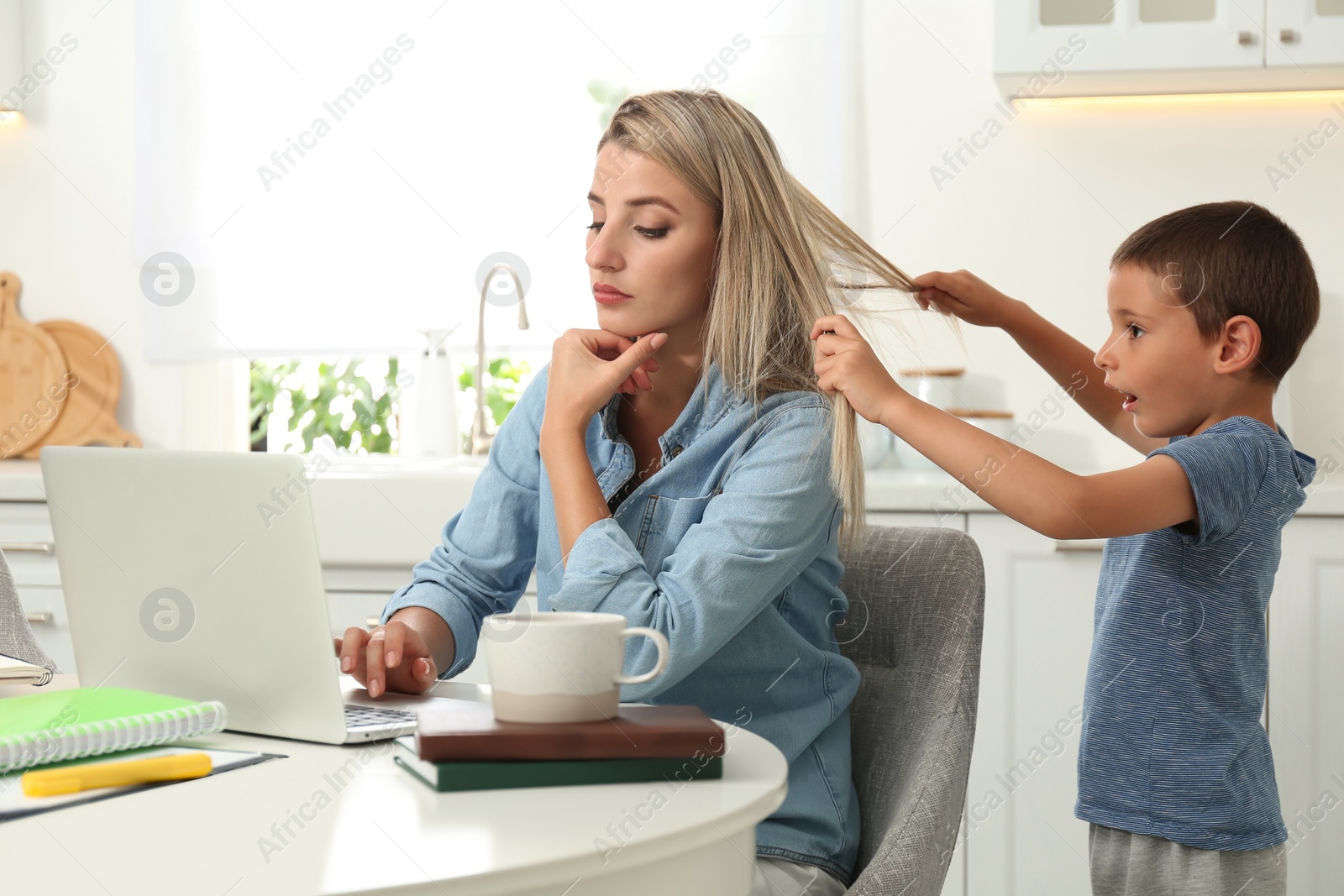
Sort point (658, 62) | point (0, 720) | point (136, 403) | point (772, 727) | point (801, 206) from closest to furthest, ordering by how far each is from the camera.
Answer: point (0, 720) < point (772, 727) < point (801, 206) < point (658, 62) < point (136, 403)

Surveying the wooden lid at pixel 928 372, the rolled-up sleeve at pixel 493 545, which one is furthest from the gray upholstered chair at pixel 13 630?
the wooden lid at pixel 928 372

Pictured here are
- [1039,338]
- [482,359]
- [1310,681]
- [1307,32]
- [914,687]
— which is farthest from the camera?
[482,359]

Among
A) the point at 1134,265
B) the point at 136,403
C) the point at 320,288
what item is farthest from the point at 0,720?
the point at 136,403

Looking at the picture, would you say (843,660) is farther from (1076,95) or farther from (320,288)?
(320,288)

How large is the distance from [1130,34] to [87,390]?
94.2 inches

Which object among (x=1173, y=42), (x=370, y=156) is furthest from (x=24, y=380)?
(x=1173, y=42)

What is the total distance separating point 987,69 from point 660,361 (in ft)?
5.40

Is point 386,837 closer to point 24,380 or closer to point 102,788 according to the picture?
point 102,788

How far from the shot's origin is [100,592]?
862 mm

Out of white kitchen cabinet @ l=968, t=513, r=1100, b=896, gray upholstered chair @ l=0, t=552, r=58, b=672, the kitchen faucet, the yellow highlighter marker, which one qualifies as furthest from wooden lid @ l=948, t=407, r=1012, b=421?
the yellow highlighter marker

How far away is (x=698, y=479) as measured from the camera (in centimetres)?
119

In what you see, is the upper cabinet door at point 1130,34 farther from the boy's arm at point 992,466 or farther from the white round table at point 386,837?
the white round table at point 386,837

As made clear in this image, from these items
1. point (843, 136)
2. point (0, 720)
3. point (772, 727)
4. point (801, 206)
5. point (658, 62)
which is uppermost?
point (658, 62)

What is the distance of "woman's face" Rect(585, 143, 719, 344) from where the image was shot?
4.00ft
